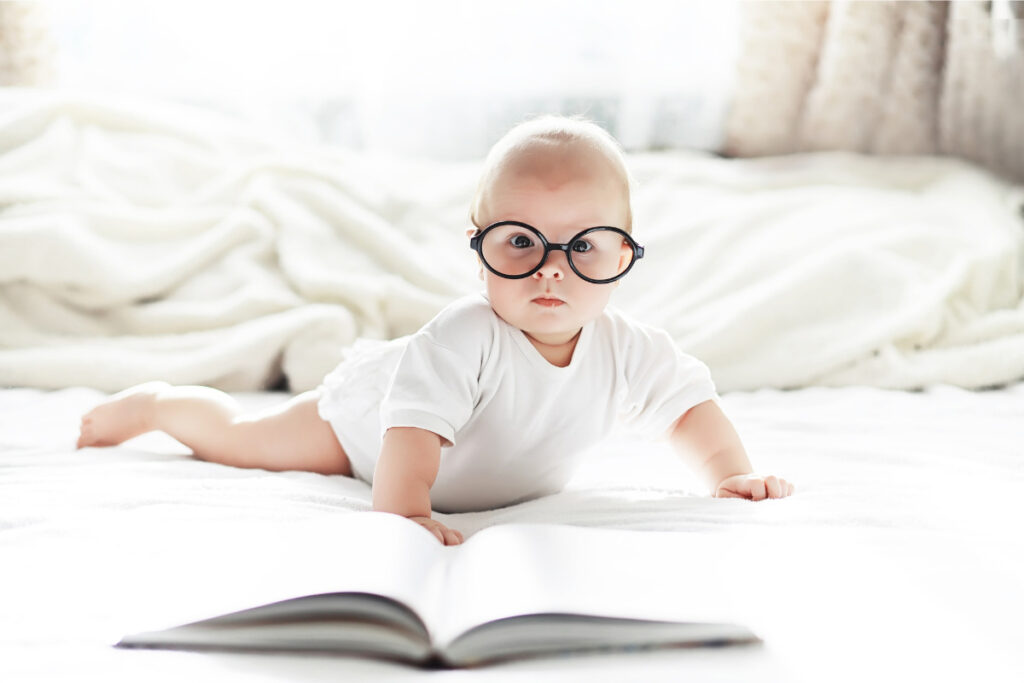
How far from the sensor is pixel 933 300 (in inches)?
59.1

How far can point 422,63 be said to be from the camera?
2.13m

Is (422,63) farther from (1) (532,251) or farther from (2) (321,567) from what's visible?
(2) (321,567)

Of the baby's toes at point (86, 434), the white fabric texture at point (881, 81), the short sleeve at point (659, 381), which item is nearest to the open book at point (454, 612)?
the short sleeve at point (659, 381)

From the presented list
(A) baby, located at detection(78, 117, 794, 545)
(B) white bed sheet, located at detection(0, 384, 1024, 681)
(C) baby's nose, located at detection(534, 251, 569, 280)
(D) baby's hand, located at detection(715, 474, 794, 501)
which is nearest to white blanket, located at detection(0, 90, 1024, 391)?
(B) white bed sheet, located at detection(0, 384, 1024, 681)

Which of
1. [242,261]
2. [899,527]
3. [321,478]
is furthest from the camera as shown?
[242,261]

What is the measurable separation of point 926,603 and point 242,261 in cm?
130

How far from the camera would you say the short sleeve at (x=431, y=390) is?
824 millimetres

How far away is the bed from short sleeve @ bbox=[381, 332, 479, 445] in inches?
4.3

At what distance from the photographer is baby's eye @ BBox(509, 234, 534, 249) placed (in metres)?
0.86

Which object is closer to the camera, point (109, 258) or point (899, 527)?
point (899, 527)

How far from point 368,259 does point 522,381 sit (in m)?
0.82

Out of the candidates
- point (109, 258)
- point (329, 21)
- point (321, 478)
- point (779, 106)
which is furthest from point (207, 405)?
point (779, 106)

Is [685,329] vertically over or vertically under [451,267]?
under

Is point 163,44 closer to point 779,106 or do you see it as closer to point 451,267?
point 451,267
